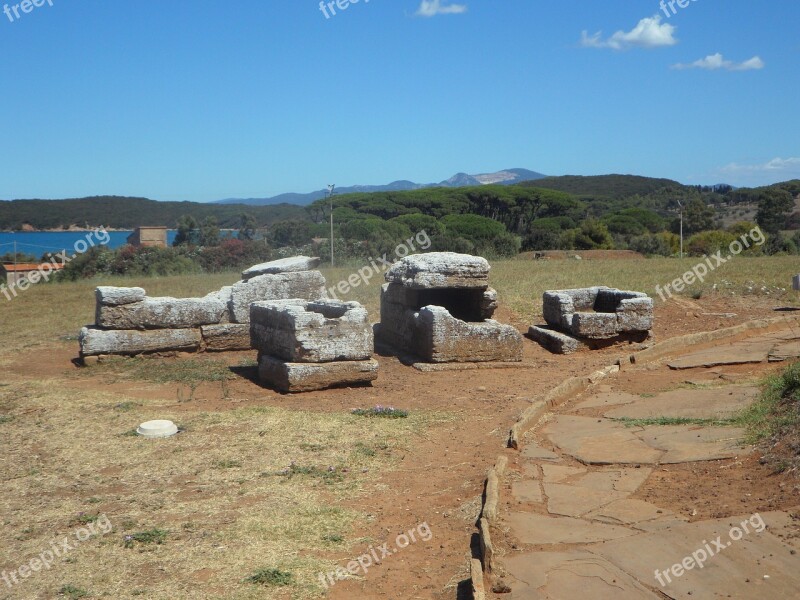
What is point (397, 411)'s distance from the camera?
353 inches

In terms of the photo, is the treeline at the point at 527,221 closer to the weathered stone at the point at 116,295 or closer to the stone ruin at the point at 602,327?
the stone ruin at the point at 602,327

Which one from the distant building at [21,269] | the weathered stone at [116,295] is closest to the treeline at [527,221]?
the distant building at [21,269]

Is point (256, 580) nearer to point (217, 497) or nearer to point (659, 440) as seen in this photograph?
point (217, 497)

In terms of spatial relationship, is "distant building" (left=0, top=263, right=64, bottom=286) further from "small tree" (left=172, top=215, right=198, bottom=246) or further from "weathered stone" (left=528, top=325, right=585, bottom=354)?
"weathered stone" (left=528, top=325, right=585, bottom=354)

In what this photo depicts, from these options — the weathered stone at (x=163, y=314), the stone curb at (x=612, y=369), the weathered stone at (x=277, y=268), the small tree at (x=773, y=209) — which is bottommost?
the stone curb at (x=612, y=369)

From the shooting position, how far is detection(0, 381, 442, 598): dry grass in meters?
5.00

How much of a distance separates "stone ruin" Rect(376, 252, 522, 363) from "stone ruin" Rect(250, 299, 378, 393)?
149cm

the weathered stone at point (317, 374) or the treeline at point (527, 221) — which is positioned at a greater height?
the treeline at point (527, 221)

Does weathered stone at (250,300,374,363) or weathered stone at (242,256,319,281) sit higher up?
weathered stone at (242,256,319,281)

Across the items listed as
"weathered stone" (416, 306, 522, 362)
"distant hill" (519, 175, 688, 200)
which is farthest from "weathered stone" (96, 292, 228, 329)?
"distant hill" (519, 175, 688, 200)

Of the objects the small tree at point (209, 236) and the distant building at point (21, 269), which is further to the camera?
the small tree at point (209, 236)

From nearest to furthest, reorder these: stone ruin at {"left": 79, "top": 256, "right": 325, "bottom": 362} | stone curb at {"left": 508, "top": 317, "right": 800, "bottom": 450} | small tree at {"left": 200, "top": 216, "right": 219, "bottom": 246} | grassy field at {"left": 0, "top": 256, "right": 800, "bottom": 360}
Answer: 1. stone curb at {"left": 508, "top": 317, "right": 800, "bottom": 450}
2. stone ruin at {"left": 79, "top": 256, "right": 325, "bottom": 362}
3. grassy field at {"left": 0, "top": 256, "right": 800, "bottom": 360}
4. small tree at {"left": 200, "top": 216, "right": 219, "bottom": 246}

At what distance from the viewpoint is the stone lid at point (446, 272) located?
1183cm

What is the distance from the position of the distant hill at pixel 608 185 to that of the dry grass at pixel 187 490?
244ft
